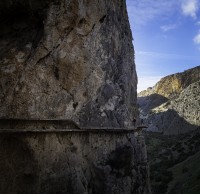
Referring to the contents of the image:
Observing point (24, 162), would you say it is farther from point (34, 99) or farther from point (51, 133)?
point (34, 99)

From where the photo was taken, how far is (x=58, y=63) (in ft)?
29.2

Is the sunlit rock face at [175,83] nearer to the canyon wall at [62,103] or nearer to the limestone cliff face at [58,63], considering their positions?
the canyon wall at [62,103]

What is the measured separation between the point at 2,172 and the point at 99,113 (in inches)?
121

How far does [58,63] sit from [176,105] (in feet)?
129

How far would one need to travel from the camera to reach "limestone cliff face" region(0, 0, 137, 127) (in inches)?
334

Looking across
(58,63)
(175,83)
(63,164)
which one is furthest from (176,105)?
(63,164)

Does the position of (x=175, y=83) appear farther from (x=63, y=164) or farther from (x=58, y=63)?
(x=63, y=164)

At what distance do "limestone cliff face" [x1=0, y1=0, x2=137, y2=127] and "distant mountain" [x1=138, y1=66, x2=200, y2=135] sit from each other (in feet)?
99.3

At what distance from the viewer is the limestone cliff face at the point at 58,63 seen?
849 centimetres

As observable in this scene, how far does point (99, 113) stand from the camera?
949cm

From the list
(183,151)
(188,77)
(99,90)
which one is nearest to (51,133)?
(99,90)

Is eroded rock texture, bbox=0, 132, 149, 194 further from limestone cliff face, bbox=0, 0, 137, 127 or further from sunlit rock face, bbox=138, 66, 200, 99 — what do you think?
sunlit rock face, bbox=138, 66, 200, 99

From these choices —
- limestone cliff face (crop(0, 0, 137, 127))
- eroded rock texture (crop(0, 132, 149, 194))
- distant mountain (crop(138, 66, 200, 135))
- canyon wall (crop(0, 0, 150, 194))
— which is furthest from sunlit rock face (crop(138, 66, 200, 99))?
eroded rock texture (crop(0, 132, 149, 194))

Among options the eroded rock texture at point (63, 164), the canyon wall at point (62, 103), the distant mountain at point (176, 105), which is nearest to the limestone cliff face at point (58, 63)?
the canyon wall at point (62, 103)
